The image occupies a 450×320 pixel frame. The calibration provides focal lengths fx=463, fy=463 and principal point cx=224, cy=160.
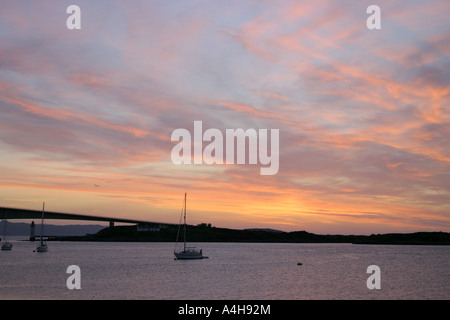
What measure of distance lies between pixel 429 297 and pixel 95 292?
120 feet

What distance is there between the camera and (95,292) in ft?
164
